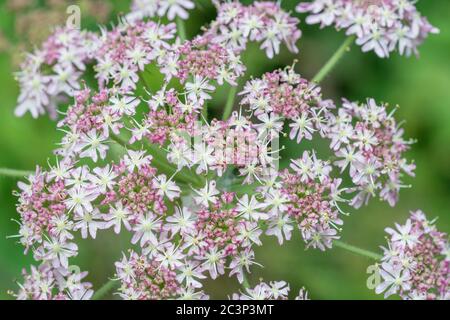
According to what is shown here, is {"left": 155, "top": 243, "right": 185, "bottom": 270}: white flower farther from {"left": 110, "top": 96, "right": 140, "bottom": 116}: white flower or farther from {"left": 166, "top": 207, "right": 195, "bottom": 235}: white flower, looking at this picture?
{"left": 110, "top": 96, "right": 140, "bottom": 116}: white flower

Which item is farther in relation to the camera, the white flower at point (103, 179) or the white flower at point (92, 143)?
the white flower at point (92, 143)

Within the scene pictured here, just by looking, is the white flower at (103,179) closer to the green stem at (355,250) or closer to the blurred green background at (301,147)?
the green stem at (355,250)

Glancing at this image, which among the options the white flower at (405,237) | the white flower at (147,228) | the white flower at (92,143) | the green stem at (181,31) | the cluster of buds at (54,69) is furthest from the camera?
the cluster of buds at (54,69)

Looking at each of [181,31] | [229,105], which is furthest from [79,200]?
[181,31]

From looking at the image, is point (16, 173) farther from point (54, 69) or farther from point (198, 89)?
point (198, 89)

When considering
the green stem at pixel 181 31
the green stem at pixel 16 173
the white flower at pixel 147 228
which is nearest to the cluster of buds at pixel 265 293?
the white flower at pixel 147 228
